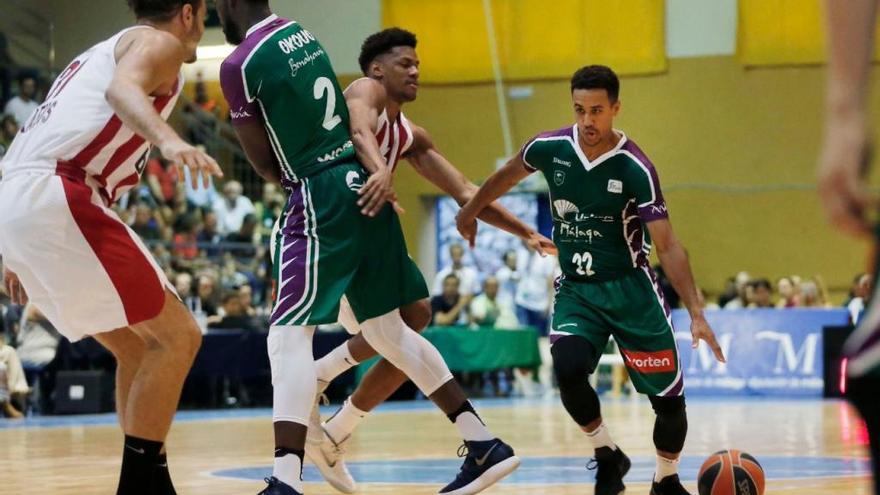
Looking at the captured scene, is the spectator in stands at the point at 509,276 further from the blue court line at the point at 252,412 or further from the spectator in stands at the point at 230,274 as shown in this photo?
the spectator in stands at the point at 230,274

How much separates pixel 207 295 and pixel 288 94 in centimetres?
1281

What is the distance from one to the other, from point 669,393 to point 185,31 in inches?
106

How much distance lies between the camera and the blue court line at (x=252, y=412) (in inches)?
551

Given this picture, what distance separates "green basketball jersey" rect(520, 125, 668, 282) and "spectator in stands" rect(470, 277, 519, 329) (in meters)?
13.0

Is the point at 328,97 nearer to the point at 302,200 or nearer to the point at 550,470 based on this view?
the point at 302,200

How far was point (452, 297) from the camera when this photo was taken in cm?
1931

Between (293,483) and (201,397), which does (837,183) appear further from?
(201,397)

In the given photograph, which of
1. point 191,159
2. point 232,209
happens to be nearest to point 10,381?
point 232,209

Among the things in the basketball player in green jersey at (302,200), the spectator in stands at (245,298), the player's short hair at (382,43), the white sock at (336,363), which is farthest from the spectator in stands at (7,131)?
the basketball player in green jersey at (302,200)

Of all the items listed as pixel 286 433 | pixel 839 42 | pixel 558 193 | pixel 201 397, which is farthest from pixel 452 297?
pixel 839 42

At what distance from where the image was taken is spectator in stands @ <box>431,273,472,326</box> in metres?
19.1

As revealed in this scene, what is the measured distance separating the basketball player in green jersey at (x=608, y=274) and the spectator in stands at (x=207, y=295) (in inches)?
464

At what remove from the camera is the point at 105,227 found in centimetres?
479

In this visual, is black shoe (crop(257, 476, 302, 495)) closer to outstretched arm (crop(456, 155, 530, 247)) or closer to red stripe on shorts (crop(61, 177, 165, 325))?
red stripe on shorts (crop(61, 177, 165, 325))
